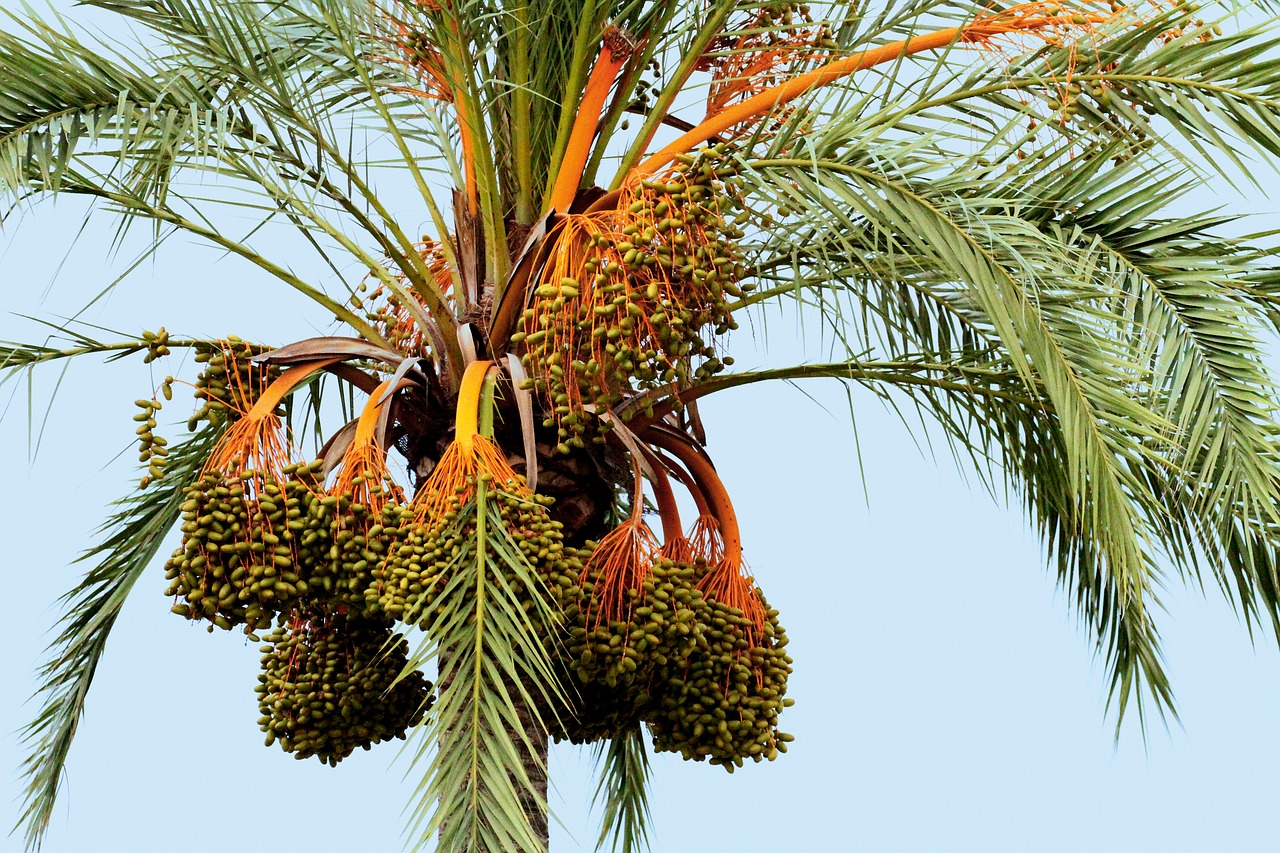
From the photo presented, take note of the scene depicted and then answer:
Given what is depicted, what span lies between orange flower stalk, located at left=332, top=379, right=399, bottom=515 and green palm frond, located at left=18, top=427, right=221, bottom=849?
1.22 meters

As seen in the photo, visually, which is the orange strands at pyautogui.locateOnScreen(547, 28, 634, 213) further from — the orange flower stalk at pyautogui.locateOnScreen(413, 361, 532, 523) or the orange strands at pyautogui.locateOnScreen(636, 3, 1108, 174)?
the orange flower stalk at pyautogui.locateOnScreen(413, 361, 532, 523)

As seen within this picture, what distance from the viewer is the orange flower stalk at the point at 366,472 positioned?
5.77 metres

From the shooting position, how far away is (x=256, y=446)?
588 centimetres

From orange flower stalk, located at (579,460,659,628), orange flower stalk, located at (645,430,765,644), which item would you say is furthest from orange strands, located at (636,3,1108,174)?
orange flower stalk, located at (579,460,659,628)

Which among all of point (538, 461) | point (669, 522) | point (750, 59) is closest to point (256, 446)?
point (538, 461)

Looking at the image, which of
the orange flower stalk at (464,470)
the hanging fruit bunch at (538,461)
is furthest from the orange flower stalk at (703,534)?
the orange flower stalk at (464,470)

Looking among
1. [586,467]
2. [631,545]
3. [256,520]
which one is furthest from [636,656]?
[256,520]

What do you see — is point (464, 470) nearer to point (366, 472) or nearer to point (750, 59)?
point (366, 472)

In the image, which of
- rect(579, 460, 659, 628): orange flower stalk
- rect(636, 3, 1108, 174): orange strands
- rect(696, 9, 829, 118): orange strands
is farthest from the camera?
rect(696, 9, 829, 118): orange strands

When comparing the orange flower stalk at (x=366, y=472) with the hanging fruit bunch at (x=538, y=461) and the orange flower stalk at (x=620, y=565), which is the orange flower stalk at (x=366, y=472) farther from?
the orange flower stalk at (x=620, y=565)

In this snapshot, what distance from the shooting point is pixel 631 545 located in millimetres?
6004

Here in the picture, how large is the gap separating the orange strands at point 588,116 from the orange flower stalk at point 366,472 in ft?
3.27

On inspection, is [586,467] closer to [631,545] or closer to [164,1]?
[631,545]

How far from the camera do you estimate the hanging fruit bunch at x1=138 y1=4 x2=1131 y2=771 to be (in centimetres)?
556
